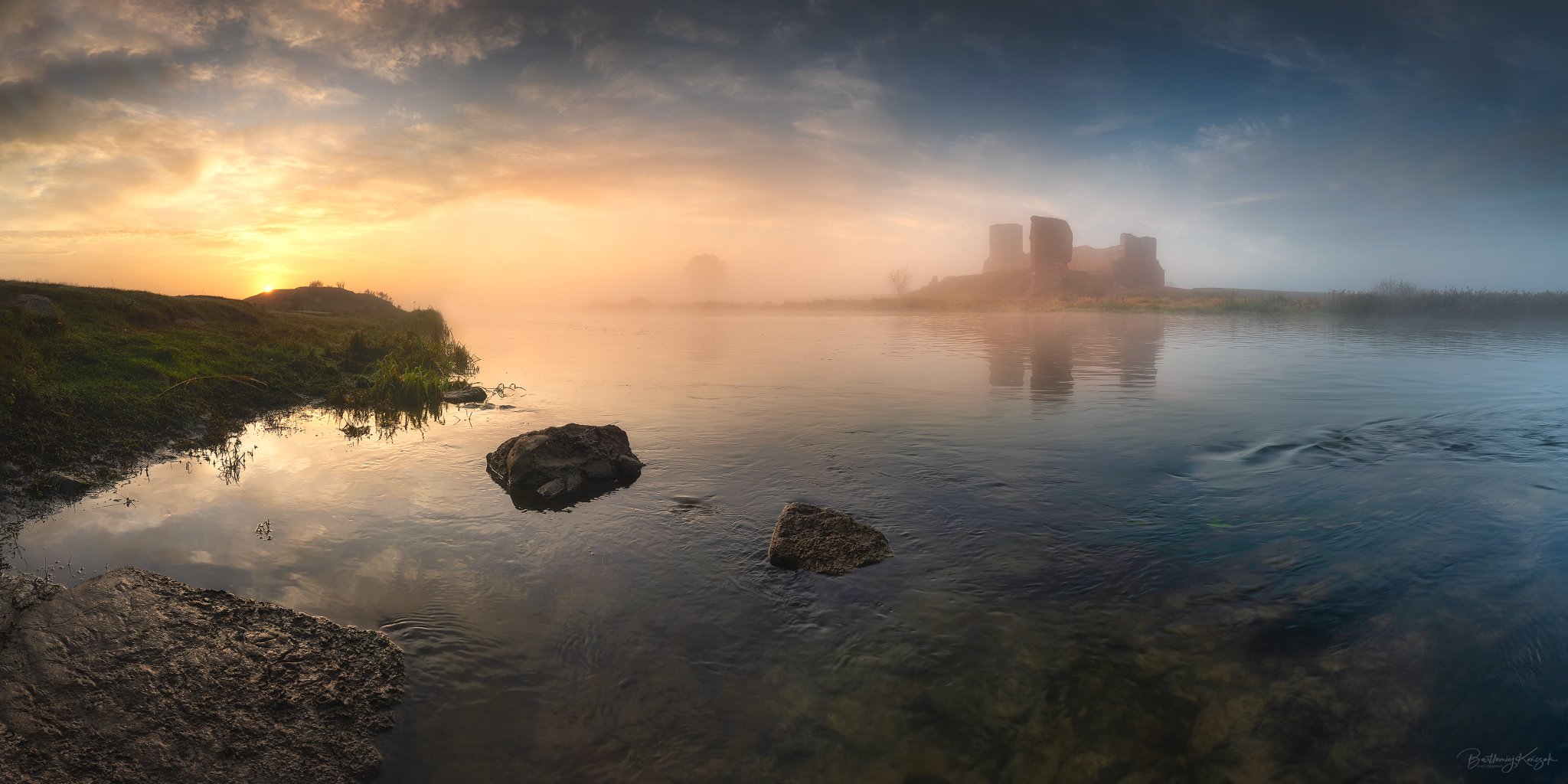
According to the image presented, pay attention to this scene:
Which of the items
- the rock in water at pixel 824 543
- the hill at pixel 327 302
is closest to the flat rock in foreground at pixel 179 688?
the rock in water at pixel 824 543

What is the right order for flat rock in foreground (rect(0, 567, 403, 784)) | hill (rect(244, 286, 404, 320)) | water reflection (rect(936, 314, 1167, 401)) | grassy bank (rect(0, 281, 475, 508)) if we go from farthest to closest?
hill (rect(244, 286, 404, 320)) → water reflection (rect(936, 314, 1167, 401)) → grassy bank (rect(0, 281, 475, 508)) → flat rock in foreground (rect(0, 567, 403, 784))

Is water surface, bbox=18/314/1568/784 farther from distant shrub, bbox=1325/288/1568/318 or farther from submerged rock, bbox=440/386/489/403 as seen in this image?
distant shrub, bbox=1325/288/1568/318

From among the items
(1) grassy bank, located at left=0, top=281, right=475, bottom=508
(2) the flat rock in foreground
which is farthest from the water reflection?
(1) grassy bank, located at left=0, top=281, right=475, bottom=508

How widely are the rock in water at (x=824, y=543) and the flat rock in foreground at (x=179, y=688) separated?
4.69m

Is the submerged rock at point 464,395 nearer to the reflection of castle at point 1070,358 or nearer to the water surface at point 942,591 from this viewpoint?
the water surface at point 942,591

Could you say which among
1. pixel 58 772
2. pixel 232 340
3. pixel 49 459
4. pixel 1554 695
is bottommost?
pixel 1554 695

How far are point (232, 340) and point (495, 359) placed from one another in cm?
2171

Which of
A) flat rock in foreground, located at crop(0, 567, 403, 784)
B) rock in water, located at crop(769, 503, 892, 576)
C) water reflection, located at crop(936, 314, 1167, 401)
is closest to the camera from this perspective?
flat rock in foreground, located at crop(0, 567, 403, 784)

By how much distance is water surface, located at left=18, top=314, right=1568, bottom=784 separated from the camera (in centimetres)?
565

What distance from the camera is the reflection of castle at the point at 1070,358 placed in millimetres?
27266

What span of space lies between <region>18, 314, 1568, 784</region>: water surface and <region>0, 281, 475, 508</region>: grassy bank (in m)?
1.42

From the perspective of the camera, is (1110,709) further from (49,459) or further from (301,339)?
(301,339)

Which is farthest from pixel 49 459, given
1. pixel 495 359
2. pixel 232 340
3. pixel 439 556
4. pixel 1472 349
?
pixel 1472 349

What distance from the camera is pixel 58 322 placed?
17312 millimetres
